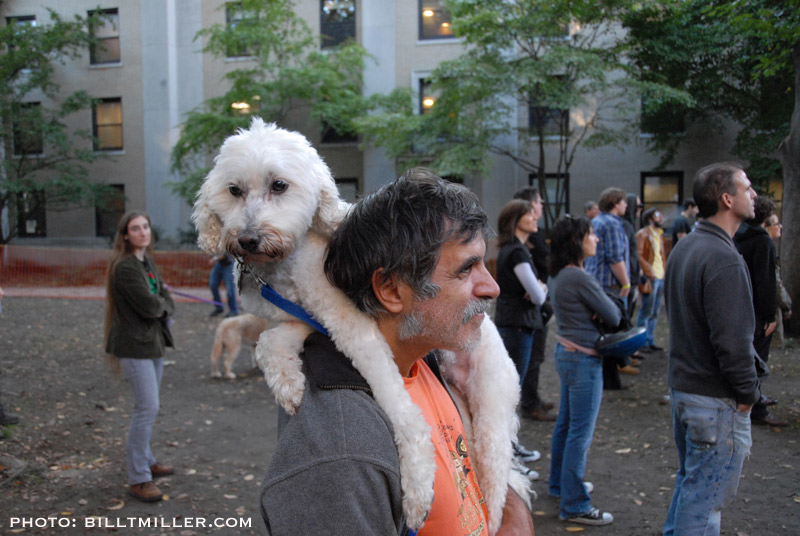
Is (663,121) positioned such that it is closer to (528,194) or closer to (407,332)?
(528,194)

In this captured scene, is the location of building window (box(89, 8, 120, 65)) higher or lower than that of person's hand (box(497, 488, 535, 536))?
higher

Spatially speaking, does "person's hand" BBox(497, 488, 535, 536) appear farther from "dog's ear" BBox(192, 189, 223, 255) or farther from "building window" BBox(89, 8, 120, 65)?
"building window" BBox(89, 8, 120, 65)

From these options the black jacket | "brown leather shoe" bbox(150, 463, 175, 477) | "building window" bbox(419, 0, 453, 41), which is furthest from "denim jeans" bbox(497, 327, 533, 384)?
"building window" bbox(419, 0, 453, 41)

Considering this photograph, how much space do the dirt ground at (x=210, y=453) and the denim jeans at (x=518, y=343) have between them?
876mm

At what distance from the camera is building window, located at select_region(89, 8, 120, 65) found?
1981 centimetres

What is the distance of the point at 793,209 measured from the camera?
9688 millimetres

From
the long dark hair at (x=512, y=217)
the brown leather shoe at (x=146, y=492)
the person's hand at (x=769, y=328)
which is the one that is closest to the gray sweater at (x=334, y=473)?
the brown leather shoe at (x=146, y=492)

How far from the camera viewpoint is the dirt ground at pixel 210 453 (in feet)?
14.6

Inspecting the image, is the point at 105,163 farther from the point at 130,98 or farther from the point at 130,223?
the point at 130,223

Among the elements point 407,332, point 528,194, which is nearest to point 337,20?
point 528,194

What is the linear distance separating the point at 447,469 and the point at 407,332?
1.22ft

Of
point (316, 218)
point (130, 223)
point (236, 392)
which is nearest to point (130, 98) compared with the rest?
point (236, 392)

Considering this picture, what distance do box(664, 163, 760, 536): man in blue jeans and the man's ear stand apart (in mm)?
2197

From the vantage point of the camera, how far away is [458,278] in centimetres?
165
